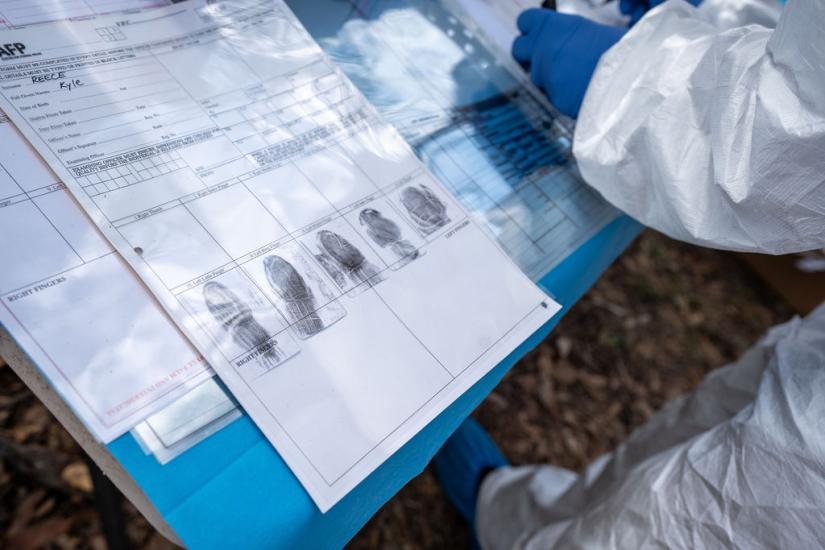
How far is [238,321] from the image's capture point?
0.42 meters

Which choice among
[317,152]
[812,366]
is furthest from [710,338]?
[317,152]

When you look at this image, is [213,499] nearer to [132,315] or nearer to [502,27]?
[132,315]

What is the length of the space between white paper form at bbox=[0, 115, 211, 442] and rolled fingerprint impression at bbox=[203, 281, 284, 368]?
1.3 inches

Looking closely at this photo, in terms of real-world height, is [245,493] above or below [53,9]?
below

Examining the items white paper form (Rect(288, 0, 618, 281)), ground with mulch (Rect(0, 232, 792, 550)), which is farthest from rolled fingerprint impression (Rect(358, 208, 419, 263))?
ground with mulch (Rect(0, 232, 792, 550))

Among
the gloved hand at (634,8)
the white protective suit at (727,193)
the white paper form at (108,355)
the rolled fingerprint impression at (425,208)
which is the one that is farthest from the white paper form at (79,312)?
the gloved hand at (634,8)

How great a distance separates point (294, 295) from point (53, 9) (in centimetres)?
35

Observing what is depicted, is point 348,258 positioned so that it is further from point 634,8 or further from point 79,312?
point 634,8

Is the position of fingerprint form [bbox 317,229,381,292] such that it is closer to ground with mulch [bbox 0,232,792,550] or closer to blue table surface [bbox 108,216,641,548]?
blue table surface [bbox 108,216,641,548]

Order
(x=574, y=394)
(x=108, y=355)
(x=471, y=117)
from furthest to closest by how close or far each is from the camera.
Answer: (x=574, y=394) → (x=471, y=117) → (x=108, y=355)

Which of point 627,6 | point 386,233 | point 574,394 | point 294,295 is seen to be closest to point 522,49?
point 627,6

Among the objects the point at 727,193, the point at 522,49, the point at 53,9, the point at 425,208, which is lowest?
the point at 727,193

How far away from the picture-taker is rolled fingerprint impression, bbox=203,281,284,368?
1.35 feet

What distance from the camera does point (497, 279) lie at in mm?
530
